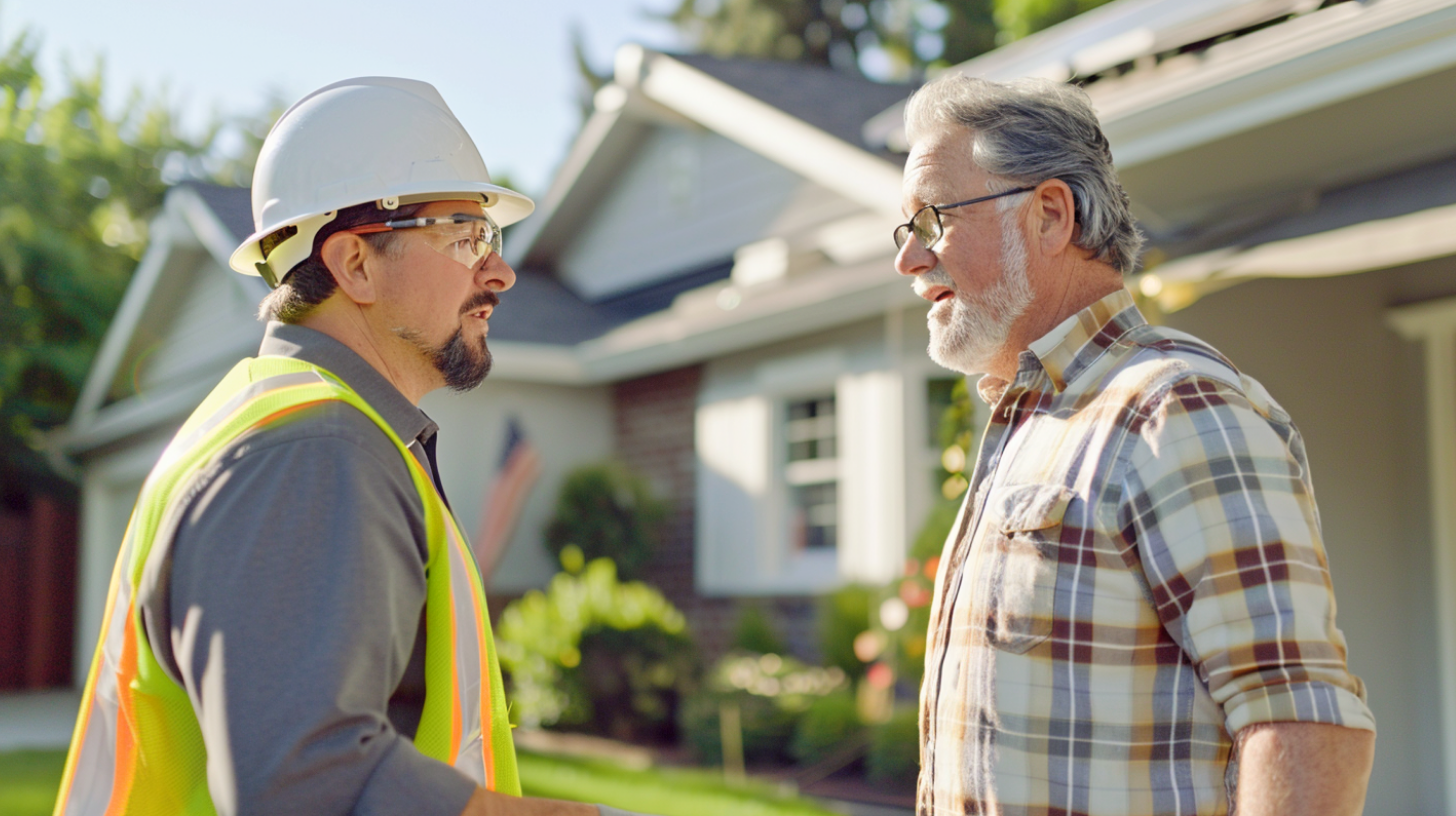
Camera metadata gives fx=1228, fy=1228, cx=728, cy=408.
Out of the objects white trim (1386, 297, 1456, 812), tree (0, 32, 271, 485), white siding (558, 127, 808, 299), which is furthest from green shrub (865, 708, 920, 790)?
tree (0, 32, 271, 485)

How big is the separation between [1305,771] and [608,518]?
9.17 m

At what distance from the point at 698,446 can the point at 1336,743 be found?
9.01 metres

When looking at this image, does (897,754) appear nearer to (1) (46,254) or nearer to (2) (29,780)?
(2) (29,780)

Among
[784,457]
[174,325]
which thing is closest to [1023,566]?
[784,457]

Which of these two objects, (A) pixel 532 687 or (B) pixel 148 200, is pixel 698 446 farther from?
(B) pixel 148 200

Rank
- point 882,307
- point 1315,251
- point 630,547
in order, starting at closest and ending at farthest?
point 1315,251, point 882,307, point 630,547

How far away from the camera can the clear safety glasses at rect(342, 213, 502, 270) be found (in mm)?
1720

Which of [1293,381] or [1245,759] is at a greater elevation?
[1293,381]

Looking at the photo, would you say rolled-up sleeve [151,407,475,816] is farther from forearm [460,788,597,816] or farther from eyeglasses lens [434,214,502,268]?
eyeglasses lens [434,214,502,268]

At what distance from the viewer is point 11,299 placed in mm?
16203


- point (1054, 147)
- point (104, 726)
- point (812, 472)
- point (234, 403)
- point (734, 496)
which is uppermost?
point (812, 472)

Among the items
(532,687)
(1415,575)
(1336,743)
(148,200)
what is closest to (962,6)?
(148,200)

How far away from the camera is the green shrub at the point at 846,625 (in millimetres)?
8102

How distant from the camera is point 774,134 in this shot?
9953 millimetres
